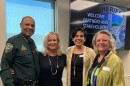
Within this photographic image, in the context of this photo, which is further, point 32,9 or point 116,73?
point 32,9

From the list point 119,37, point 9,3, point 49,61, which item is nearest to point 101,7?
point 119,37

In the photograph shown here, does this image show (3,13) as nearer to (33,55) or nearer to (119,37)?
(33,55)

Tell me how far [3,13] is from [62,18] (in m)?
1.66

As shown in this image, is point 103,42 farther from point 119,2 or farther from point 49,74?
point 119,2

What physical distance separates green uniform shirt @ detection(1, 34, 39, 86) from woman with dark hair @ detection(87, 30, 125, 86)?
0.67 m

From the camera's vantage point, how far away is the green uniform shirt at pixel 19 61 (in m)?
2.16

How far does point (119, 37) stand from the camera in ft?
15.1

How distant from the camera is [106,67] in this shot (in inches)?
84.7

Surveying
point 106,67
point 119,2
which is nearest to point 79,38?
point 106,67

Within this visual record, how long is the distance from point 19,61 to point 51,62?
0.48 meters

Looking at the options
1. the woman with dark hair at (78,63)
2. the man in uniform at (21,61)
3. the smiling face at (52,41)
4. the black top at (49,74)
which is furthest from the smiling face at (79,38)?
the man in uniform at (21,61)

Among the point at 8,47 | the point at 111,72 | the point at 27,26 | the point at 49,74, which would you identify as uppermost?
the point at 27,26

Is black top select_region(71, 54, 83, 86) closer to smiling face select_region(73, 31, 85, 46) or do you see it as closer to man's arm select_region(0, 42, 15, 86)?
smiling face select_region(73, 31, 85, 46)

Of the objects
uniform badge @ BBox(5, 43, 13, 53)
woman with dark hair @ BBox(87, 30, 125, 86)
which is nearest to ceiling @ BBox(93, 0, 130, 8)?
woman with dark hair @ BBox(87, 30, 125, 86)
